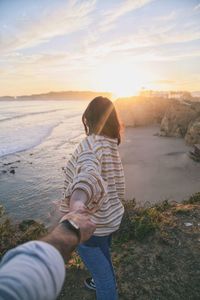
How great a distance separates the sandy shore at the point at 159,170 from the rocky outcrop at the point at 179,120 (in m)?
1.55

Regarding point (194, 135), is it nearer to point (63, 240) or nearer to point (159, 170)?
point (159, 170)

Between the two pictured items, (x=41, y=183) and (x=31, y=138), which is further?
(x=31, y=138)

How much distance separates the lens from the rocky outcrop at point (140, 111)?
105 ft

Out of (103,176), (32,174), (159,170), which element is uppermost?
(103,176)

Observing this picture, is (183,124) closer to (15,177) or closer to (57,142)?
(57,142)

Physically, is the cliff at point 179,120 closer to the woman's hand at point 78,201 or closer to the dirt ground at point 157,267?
the dirt ground at point 157,267

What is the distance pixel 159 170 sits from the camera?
45.6 ft

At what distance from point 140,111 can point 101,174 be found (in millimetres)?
32164

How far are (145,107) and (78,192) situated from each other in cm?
3443

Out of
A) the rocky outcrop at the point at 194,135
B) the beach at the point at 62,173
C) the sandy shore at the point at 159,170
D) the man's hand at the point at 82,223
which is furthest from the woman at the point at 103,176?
the rocky outcrop at the point at 194,135

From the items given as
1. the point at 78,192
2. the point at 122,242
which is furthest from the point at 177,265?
the point at 78,192

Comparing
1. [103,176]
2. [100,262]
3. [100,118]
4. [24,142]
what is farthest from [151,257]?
[24,142]

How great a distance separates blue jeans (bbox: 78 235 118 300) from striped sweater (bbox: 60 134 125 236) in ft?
0.40

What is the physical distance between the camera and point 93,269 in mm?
2594
